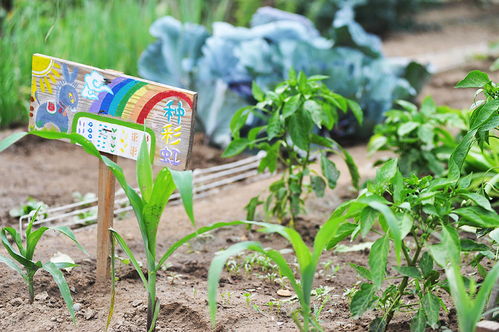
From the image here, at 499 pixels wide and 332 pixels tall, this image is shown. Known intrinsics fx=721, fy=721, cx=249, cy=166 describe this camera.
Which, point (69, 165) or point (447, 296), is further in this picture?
point (69, 165)

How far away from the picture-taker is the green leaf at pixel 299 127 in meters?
2.74

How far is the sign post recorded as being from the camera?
86.9 inches

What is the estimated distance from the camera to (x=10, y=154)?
4.11 m

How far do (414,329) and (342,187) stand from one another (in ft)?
5.19

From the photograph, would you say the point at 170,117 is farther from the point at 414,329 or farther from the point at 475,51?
the point at 475,51

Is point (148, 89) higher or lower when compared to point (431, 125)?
higher

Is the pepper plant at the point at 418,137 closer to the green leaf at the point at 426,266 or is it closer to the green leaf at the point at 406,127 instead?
the green leaf at the point at 406,127

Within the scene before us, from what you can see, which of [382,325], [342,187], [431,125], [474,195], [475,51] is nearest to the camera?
[474,195]

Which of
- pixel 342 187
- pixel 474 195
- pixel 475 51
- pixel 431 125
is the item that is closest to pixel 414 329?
pixel 474 195

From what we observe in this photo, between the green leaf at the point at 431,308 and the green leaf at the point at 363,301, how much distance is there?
0.14 meters

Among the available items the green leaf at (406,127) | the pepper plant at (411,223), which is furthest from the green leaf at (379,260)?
the green leaf at (406,127)

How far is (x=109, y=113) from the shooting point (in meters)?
2.27

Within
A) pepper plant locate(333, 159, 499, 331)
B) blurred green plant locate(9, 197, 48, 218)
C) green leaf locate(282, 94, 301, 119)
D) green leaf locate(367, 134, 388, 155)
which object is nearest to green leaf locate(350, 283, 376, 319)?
pepper plant locate(333, 159, 499, 331)

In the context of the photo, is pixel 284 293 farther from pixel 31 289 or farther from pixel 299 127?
pixel 31 289
